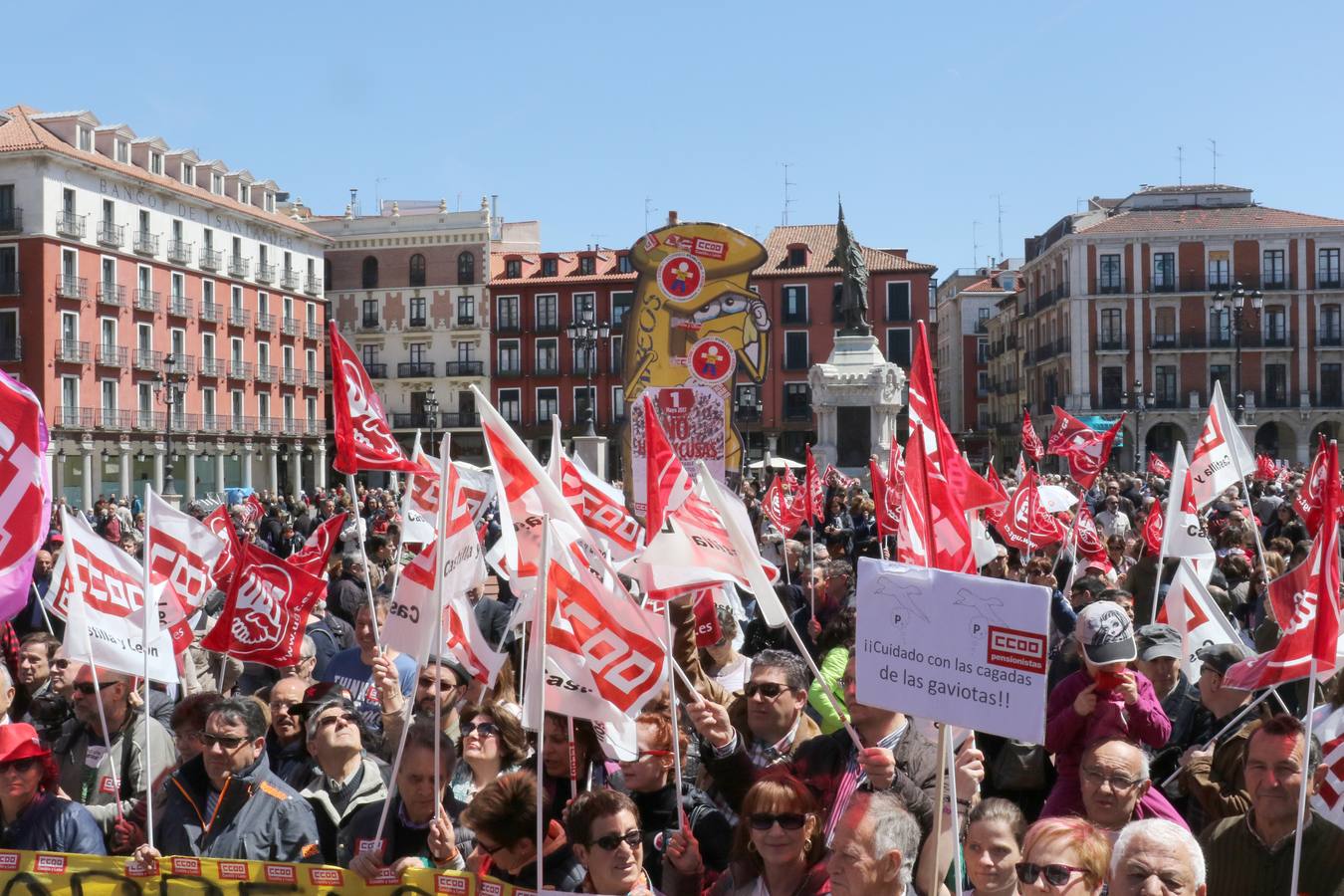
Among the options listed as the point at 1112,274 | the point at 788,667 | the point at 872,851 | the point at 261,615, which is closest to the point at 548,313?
the point at 1112,274

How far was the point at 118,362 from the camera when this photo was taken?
5156 cm

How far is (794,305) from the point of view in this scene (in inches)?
2539

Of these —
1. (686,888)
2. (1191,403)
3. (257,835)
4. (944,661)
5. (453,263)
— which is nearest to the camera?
(944,661)

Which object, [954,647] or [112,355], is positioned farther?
[112,355]

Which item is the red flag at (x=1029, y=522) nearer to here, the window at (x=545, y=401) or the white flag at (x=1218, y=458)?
the white flag at (x=1218, y=458)

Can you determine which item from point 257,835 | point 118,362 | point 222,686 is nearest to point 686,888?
point 257,835

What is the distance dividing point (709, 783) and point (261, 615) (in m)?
3.05

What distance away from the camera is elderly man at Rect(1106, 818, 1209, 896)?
365 cm

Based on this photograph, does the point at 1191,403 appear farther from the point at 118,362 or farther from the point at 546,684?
the point at 546,684

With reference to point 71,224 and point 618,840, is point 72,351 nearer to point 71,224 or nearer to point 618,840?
point 71,224

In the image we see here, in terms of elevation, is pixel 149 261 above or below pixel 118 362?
above

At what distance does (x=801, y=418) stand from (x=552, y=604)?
58.9 m

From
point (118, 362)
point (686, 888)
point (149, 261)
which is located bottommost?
point (686, 888)

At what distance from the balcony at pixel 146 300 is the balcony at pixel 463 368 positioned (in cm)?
1590
